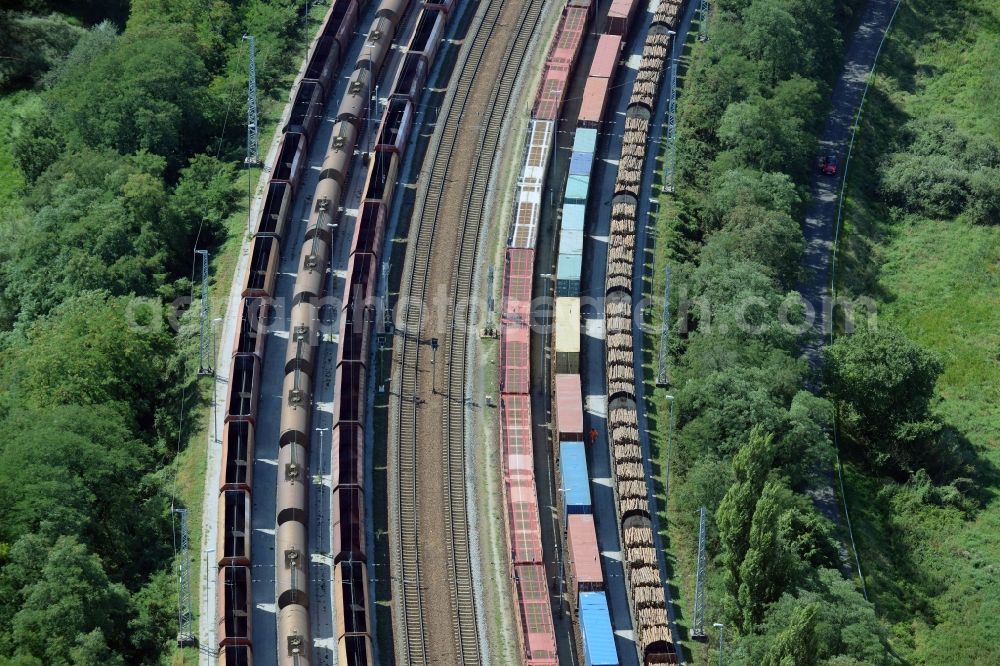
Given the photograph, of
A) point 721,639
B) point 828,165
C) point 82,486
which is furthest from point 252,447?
point 828,165

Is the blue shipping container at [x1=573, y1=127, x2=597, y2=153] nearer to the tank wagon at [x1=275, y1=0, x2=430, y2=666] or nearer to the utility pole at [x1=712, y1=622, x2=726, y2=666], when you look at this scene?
the tank wagon at [x1=275, y1=0, x2=430, y2=666]

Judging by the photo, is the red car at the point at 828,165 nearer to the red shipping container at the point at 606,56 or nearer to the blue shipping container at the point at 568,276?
the red shipping container at the point at 606,56

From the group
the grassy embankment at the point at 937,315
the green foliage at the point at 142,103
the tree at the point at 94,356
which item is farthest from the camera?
the green foliage at the point at 142,103

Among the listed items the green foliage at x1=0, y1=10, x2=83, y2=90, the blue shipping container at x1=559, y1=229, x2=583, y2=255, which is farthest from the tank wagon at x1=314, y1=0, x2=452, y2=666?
the green foliage at x1=0, y1=10, x2=83, y2=90

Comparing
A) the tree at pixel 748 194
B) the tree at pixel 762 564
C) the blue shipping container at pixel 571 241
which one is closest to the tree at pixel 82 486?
the blue shipping container at pixel 571 241

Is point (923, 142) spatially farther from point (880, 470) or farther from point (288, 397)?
point (288, 397)
